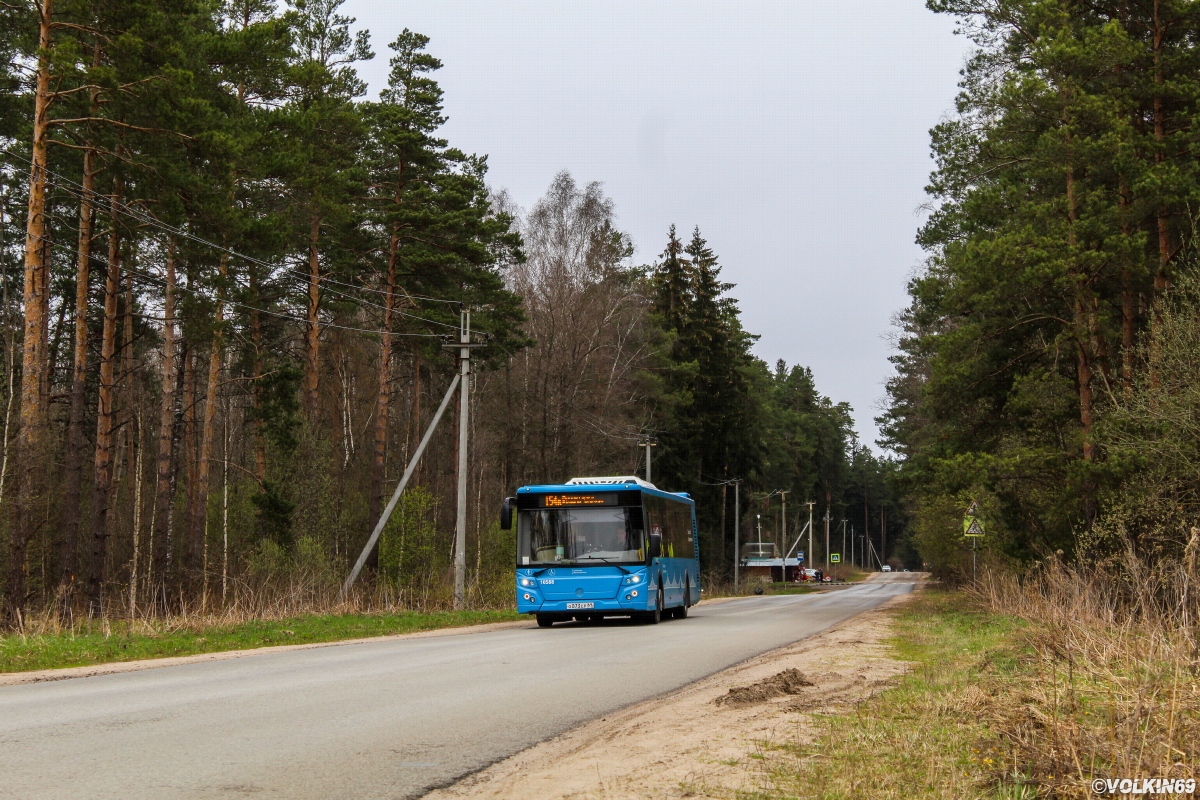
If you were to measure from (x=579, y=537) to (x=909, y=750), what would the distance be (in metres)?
16.5

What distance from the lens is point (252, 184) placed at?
1257 inches

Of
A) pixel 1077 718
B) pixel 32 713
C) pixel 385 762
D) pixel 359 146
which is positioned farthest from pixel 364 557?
pixel 1077 718

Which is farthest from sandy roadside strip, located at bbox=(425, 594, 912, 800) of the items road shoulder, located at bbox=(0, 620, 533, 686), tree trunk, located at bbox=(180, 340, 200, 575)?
tree trunk, located at bbox=(180, 340, 200, 575)

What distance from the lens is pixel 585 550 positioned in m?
23.0

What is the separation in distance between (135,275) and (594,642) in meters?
18.8

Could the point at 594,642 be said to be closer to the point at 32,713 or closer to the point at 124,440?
the point at 32,713

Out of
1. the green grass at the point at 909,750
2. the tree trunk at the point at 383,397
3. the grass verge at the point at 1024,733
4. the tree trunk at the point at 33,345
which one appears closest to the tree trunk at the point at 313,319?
the tree trunk at the point at 383,397

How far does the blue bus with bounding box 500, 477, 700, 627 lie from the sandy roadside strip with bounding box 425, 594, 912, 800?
10043 mm

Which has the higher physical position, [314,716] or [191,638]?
[314,716]

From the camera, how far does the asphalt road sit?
6422 millimetres

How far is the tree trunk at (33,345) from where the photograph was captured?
21484 millimetres

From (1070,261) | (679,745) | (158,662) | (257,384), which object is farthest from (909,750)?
(257,384)

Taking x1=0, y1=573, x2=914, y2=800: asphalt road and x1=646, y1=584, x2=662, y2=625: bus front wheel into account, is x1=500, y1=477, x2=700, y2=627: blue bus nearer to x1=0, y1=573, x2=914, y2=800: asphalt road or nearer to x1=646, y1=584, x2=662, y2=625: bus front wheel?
x1=646, y1=584, x2=662, y2=625: bus front wheel

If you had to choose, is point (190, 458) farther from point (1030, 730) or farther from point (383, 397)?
point (1030, 730)
